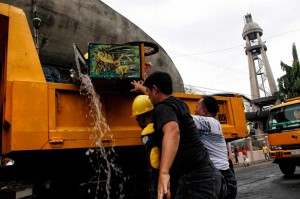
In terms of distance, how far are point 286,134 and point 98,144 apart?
26.4ft

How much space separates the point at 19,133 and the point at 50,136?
30cm

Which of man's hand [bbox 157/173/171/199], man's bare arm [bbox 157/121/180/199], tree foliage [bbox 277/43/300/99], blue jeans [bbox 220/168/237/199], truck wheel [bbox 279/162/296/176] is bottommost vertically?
truck wheel [bbox 279/162/296/176]

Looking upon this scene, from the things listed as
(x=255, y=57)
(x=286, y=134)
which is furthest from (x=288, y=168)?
(x=255, y=57)

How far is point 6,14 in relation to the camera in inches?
134

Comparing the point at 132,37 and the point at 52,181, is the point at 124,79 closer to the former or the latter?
the point at 52,181

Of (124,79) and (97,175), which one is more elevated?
(124,79)

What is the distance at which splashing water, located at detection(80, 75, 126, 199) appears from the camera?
135 inches

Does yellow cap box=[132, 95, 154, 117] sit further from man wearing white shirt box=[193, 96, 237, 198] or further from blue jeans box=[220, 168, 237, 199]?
blue jeans box=[220, 168, 237, 199]

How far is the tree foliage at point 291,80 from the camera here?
25.7 metres

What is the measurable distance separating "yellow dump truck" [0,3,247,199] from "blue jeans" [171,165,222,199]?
1.57 m

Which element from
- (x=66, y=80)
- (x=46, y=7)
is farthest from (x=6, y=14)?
(x=46, y=7)

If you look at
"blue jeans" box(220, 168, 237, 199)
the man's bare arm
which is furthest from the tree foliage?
the man's bare arm

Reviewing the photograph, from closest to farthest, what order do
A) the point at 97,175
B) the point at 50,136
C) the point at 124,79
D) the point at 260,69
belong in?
the point at 50,136
the point at 124,79
the point at 97,175
the point at 260,69

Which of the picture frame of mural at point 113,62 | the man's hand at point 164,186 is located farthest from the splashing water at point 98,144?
the man's hand at point 164,186
